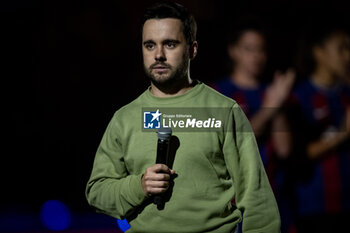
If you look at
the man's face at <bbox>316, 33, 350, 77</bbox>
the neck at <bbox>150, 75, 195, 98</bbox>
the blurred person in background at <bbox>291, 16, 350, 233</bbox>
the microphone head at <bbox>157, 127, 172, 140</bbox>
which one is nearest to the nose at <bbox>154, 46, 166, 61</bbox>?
the neck at <bbox>150, 75, 195, 98</bbox>

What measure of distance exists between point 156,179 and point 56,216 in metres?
2.43

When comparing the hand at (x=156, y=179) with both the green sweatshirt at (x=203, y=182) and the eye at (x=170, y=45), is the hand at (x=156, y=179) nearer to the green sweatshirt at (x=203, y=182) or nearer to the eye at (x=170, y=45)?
the green sweatshirt at (x=203, y=182)

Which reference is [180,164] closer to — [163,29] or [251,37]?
[163,29]

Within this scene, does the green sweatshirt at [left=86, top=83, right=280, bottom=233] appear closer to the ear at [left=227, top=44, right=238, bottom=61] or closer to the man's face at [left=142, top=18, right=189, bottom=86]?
the man's face at [left=142, top=18, right=189, bottom=86]

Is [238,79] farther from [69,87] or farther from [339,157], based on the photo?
[69,87]

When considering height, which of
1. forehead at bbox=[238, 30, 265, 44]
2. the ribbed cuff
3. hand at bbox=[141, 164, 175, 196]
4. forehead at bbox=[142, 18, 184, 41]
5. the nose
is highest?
forehead at bbox=[238, 30, 265, 44]

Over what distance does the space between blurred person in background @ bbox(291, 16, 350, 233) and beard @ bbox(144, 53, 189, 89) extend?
1119 millimetres

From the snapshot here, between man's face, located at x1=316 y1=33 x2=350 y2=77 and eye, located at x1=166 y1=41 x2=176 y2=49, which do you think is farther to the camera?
man's face, located at x1=316 y1=33 x2=350 y2=77

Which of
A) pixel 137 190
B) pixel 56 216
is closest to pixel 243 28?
pixel 137 190

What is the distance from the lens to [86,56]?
2906 millimetres

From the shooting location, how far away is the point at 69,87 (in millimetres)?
2918

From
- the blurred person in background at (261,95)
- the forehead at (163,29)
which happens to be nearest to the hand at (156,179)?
the forehead at (163,29)

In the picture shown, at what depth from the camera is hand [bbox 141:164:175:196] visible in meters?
1.40

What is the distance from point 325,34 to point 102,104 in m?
1.44
